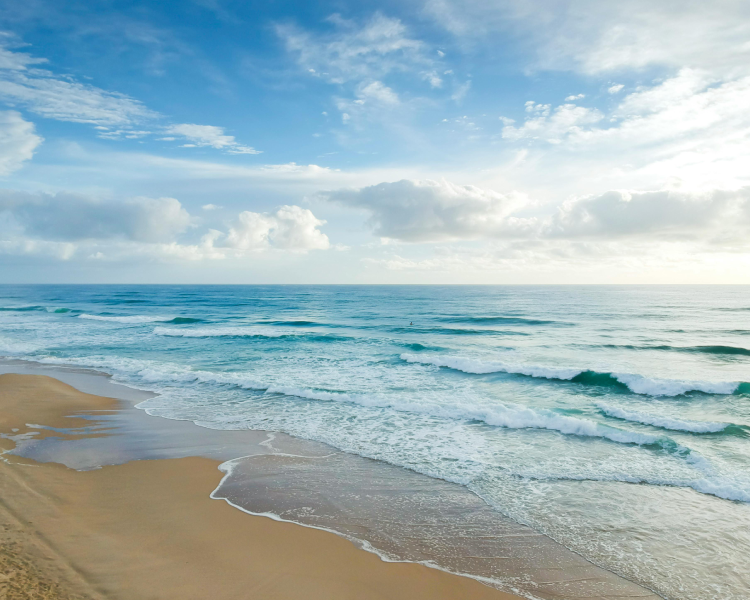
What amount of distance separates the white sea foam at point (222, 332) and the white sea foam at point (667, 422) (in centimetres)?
2355

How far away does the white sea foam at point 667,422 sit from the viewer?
11.5m

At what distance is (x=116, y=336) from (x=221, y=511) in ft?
92.3

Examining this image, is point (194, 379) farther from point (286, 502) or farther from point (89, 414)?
point (286, 502)

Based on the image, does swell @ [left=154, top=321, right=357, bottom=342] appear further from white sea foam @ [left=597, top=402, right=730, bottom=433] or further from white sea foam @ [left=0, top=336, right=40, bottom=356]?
white sea foam @ [left=597, top=402, right=730, bottom=433]

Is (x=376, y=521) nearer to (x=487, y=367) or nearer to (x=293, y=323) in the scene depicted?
(x=487, y=367)

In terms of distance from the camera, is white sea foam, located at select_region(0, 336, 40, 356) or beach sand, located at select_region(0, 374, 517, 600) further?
white sea foam, located at select_region(0, 336, 40, 356)

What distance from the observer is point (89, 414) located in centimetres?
1243

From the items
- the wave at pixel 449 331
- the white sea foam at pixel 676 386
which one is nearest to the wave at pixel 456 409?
the white sea foam at pixel 676 386

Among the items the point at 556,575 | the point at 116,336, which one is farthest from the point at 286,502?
the point at 116,336

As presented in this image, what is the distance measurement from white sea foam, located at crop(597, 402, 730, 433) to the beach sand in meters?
9.38

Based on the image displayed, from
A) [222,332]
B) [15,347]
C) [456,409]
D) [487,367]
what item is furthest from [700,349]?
[15,347]

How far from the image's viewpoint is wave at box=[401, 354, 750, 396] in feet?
50.6

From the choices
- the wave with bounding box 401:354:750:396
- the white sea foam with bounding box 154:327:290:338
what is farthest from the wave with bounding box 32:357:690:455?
the white sea foam with bounding box 154:327:290:338

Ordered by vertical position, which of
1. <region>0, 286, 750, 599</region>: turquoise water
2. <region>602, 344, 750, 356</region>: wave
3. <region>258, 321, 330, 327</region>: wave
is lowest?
<region>0, 286, 750, 599</region>: turquoise water
